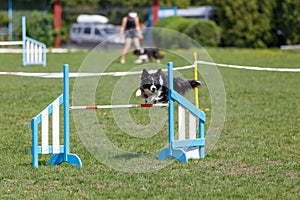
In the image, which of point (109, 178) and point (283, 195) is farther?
point (109, 178)

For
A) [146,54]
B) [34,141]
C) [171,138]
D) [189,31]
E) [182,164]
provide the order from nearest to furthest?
1. [34,141]
2. [182,164]
3. [171,138]
4. [146,54]
5. [189,31]

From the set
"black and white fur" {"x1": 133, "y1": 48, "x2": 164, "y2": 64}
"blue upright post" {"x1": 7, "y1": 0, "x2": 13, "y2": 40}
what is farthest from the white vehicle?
"black and white fur" {"x1": 133, "y1": 48, "x2": 164, "y2": 64}

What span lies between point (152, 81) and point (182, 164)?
93 cm

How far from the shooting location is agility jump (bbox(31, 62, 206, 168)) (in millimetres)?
7008

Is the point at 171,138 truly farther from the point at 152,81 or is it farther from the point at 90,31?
the point at 90,31

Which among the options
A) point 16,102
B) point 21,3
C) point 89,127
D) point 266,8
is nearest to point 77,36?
point 21,3

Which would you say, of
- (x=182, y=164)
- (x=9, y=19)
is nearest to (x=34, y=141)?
(x=182, y=164)

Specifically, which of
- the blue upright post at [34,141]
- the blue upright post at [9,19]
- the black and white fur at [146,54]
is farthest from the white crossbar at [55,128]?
the blue upright post at [9,19]

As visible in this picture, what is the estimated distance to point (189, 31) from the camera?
31.6 m

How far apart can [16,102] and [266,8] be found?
23.1 m

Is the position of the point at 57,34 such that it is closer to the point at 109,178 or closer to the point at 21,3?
the point at 21,3

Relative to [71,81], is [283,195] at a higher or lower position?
higher

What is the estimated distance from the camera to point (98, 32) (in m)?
34.7

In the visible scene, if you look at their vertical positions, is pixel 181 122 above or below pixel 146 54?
above
